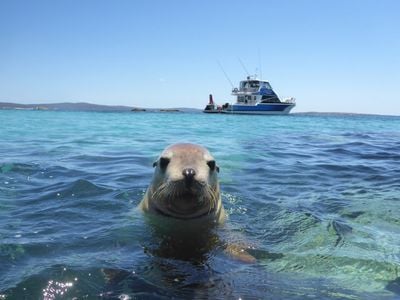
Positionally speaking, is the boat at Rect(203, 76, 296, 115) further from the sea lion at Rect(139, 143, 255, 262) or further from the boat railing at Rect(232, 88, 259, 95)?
the sea lion at Rect(139, 143, 255, 262)

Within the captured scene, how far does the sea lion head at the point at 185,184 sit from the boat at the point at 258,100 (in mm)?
55244

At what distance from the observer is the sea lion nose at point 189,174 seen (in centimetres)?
374

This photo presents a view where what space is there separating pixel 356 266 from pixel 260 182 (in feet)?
13.9

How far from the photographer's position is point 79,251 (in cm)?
390

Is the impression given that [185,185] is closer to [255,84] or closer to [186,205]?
[186,205]

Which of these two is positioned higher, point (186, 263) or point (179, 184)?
point (179, 184)

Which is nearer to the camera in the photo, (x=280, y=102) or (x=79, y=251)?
(x=79, y=251)

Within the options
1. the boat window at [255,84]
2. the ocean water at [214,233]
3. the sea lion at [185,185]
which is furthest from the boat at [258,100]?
the sea lion at [185,185]

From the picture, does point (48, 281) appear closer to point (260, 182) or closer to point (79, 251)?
point (79, 251)

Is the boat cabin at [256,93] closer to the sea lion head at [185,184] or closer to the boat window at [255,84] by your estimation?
the boat window at [255,84]

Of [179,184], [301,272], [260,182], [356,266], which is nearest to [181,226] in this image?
[179,184]

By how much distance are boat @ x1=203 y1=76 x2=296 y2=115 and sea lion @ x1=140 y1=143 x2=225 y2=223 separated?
55206mm

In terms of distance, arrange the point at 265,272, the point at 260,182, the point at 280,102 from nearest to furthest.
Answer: the point at 265,272
the point at 260,182
the point at 280,102

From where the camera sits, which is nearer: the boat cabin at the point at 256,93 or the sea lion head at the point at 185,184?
the sea lion head at the point at 185,184
